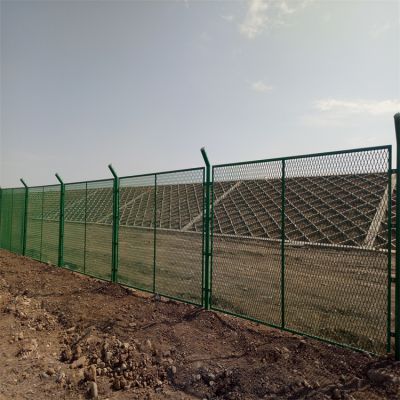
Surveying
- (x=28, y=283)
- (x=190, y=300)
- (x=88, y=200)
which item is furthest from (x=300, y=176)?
(x=28, y=283)

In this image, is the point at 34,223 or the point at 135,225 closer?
the point at 135,225

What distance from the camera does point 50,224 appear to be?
10.4 metres

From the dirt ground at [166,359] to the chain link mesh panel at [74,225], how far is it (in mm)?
3183

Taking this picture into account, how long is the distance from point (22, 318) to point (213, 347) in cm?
345

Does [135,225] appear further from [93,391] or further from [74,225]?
[93,391]

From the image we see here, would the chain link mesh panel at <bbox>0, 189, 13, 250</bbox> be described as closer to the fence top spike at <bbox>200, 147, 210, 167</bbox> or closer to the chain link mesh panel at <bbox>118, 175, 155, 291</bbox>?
the chain link mesh panel at <bbox>118, 175, 155, 291</bbox>

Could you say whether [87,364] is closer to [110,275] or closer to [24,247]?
[110,275]

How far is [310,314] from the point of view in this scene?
5.59m

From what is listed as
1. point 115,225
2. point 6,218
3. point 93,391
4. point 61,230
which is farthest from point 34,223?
point 93,391

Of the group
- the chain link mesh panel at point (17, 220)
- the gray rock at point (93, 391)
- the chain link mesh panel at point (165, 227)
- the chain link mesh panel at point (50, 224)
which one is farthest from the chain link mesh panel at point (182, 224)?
the chain link mesh panel at point (17, 220)

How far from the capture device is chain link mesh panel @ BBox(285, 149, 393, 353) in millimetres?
4211

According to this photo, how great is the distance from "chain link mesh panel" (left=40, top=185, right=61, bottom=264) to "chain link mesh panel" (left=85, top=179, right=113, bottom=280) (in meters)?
1.80

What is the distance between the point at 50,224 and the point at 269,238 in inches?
307

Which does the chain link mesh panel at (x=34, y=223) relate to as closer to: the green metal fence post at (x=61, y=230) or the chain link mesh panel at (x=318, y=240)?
the green metal fence post at (x=61, y=230)
